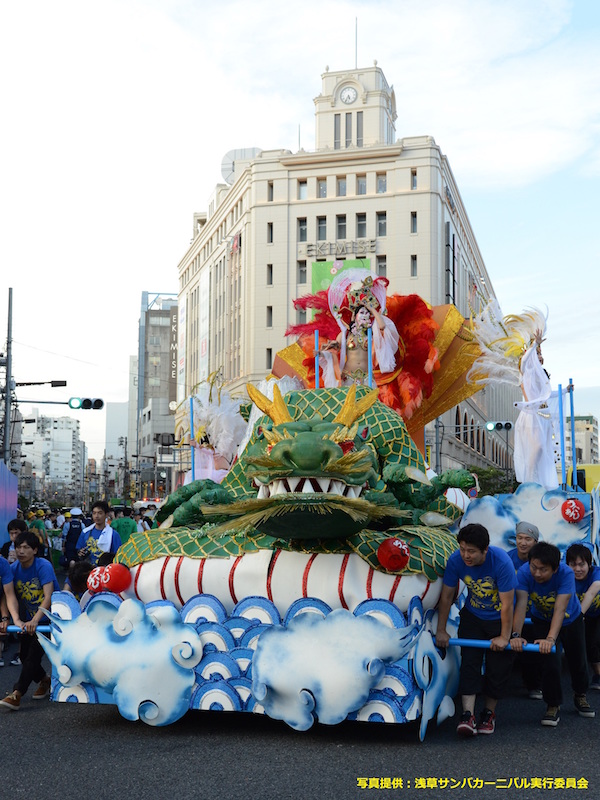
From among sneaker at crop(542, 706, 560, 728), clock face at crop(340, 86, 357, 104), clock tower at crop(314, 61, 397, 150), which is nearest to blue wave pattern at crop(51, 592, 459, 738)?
sneaker at crop(542, 706, 560, 728)

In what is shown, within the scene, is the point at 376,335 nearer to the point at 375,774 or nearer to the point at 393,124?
the point at 375,774

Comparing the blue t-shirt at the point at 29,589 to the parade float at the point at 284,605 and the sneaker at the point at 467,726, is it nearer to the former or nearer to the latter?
the parade float at the point at 284,605

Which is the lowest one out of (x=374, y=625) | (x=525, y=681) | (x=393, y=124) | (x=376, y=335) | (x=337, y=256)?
(x=525, y=681)

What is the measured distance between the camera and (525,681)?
21.9ft

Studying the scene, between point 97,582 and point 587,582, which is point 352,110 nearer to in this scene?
point 587,582

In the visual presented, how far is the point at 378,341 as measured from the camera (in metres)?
8.88

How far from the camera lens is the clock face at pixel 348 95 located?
45.0m

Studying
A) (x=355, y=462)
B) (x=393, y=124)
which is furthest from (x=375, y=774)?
(x=393, y=124)

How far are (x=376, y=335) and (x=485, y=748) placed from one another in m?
4.75

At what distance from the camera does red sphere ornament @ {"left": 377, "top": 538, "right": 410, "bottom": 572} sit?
5031 millimetres

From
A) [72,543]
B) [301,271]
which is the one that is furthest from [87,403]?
Answer: [301,271]

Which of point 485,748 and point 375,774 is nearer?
point 375,774

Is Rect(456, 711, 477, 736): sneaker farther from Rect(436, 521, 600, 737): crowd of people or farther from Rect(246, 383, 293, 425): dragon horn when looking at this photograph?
Rect(246, 383, 293, 425): dragon horn

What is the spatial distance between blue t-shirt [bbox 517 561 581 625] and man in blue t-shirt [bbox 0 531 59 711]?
3.07m
